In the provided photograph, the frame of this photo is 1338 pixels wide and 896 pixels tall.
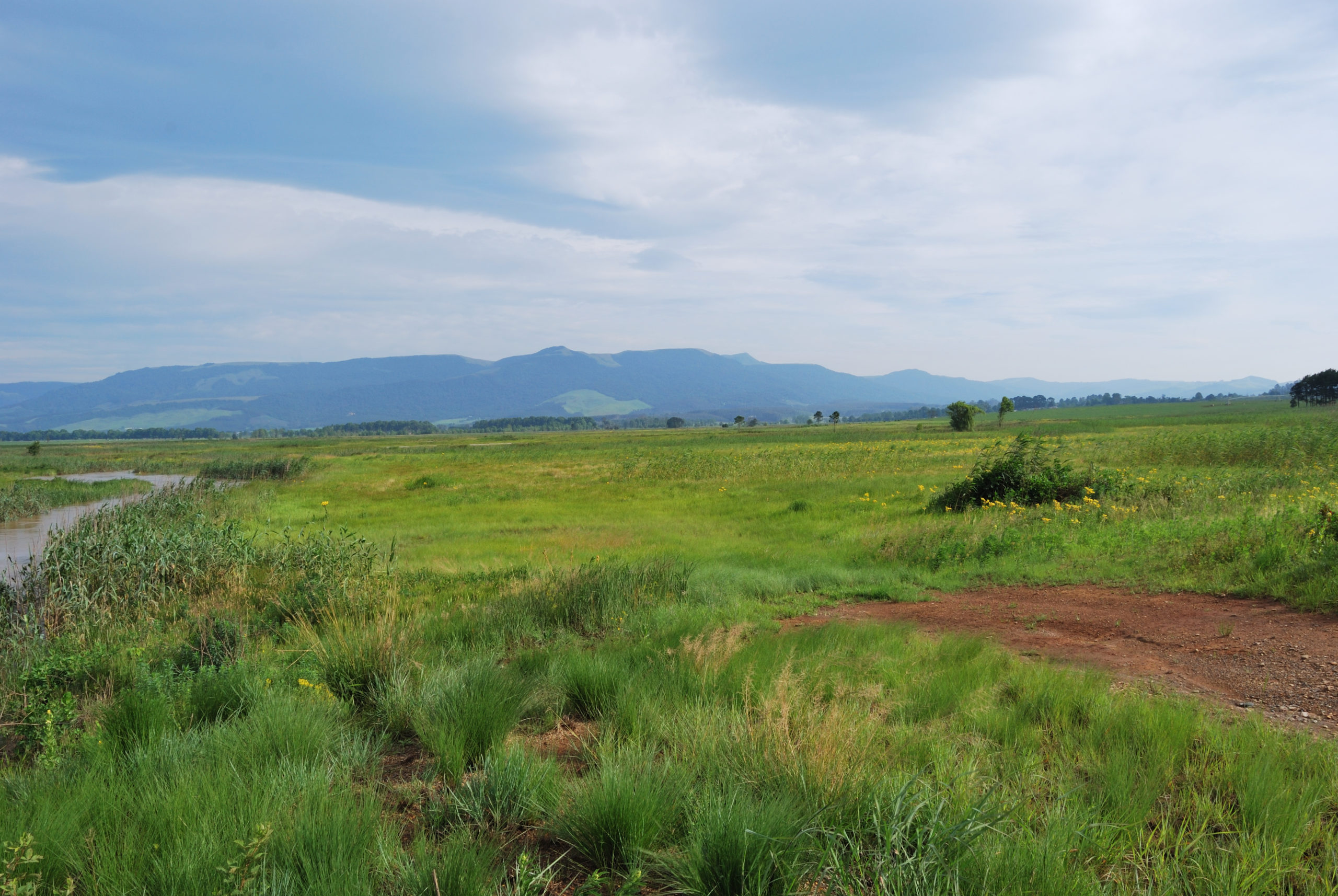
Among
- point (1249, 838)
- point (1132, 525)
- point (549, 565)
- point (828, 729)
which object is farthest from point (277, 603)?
point (1132, 525)

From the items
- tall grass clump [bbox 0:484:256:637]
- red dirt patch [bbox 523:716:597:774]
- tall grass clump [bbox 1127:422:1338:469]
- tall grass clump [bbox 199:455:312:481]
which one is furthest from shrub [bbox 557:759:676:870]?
tall grass clump [bbox 199:455:312:481]

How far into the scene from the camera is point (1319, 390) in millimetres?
102812

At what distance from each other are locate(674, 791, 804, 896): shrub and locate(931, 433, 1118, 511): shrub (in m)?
14.0

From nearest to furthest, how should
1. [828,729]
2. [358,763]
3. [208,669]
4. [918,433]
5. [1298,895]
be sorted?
[1298,895], [828,729], [358,763], [208,669], [918,433]

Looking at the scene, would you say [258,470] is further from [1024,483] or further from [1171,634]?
[1171,634]

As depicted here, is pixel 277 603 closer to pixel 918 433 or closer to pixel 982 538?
pixel 982 538

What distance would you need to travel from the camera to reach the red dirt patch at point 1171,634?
5.40m

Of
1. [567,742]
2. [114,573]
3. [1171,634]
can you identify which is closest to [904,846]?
[567,742]

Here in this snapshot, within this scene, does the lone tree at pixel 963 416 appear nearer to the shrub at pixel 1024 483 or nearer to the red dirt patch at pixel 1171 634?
the shrub at pixel 1024 483

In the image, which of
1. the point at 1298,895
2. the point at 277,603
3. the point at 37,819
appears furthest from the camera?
the point at 277,603

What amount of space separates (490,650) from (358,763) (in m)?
2.44

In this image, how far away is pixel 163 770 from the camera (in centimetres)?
367

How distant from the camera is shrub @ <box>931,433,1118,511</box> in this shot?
1530 cm

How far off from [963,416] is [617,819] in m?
83.3
